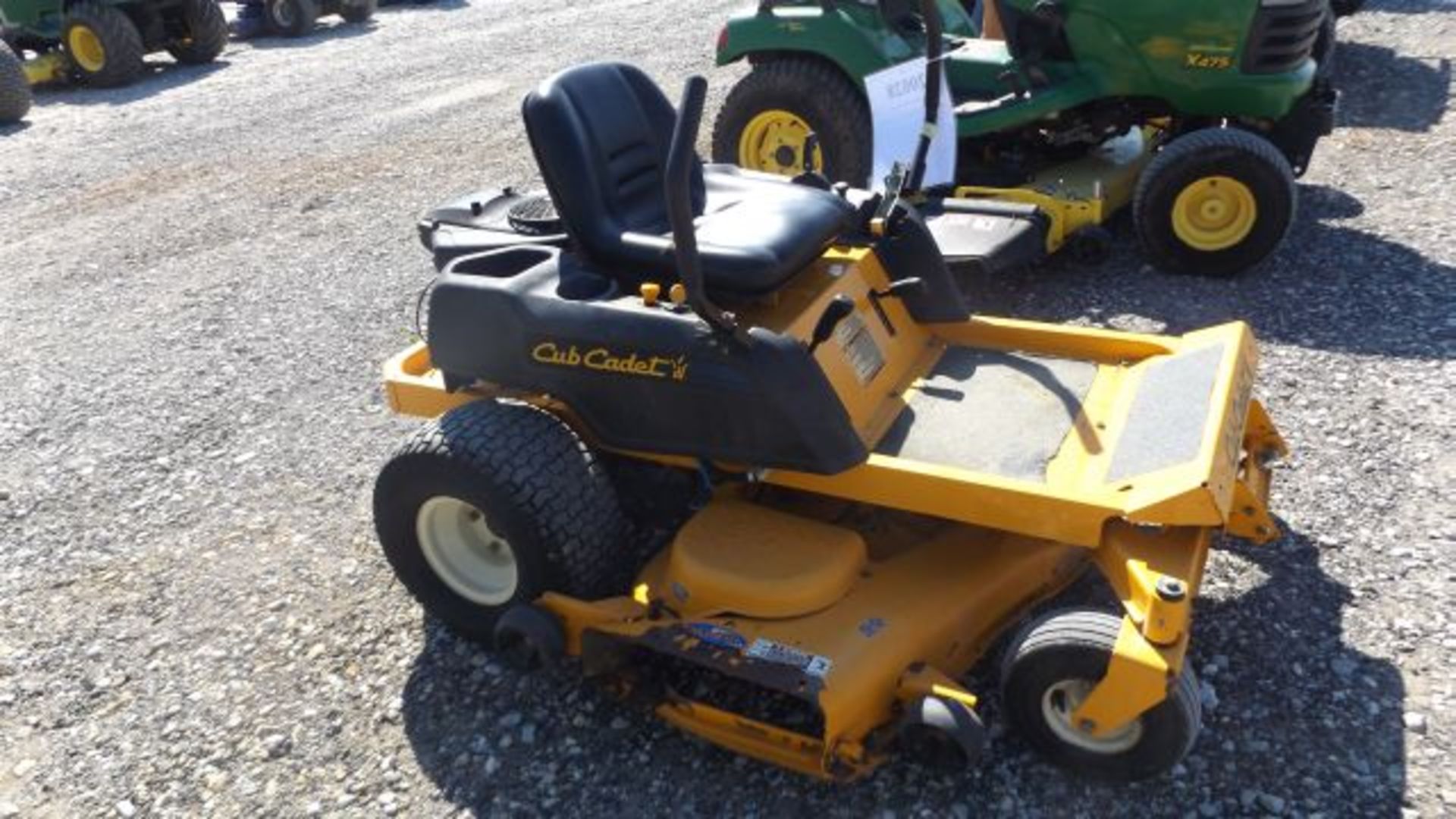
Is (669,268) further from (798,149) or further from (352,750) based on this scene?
(798,149)

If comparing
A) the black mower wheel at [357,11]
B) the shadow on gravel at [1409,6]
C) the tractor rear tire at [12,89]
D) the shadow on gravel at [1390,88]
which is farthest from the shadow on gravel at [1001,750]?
the black mower wheel at [357,11]

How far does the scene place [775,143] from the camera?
6109mm

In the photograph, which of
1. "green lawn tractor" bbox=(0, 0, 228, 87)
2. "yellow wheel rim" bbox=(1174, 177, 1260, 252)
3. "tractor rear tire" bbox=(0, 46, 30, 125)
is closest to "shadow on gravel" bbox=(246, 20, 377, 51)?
"green lawn tractor" bbox=(0, 0, 228, 87)

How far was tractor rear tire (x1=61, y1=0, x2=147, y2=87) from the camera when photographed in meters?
11.4

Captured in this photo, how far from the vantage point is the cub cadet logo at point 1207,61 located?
17.4 feet

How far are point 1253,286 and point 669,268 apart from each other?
3.14 m

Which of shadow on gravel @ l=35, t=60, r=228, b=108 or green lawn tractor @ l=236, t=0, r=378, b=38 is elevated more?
green lawn tractor @ l=236, t=0, r=378, b=38

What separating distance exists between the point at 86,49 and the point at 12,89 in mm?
1889

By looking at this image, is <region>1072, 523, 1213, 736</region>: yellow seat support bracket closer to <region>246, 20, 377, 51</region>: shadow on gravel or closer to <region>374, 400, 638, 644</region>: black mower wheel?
<region>374, 400, 638, 644</region>: black mower wheel

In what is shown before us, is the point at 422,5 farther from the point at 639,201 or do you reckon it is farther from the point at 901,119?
the point at 639,201

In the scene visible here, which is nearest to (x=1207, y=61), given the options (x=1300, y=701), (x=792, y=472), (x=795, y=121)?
(x=795, y=121)

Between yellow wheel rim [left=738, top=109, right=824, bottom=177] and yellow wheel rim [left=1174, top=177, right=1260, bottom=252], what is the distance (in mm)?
1811

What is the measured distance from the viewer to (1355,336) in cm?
454

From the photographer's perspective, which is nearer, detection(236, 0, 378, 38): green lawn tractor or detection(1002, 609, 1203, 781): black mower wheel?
detection(1002, 609, 1203, 781): black mower wheel
